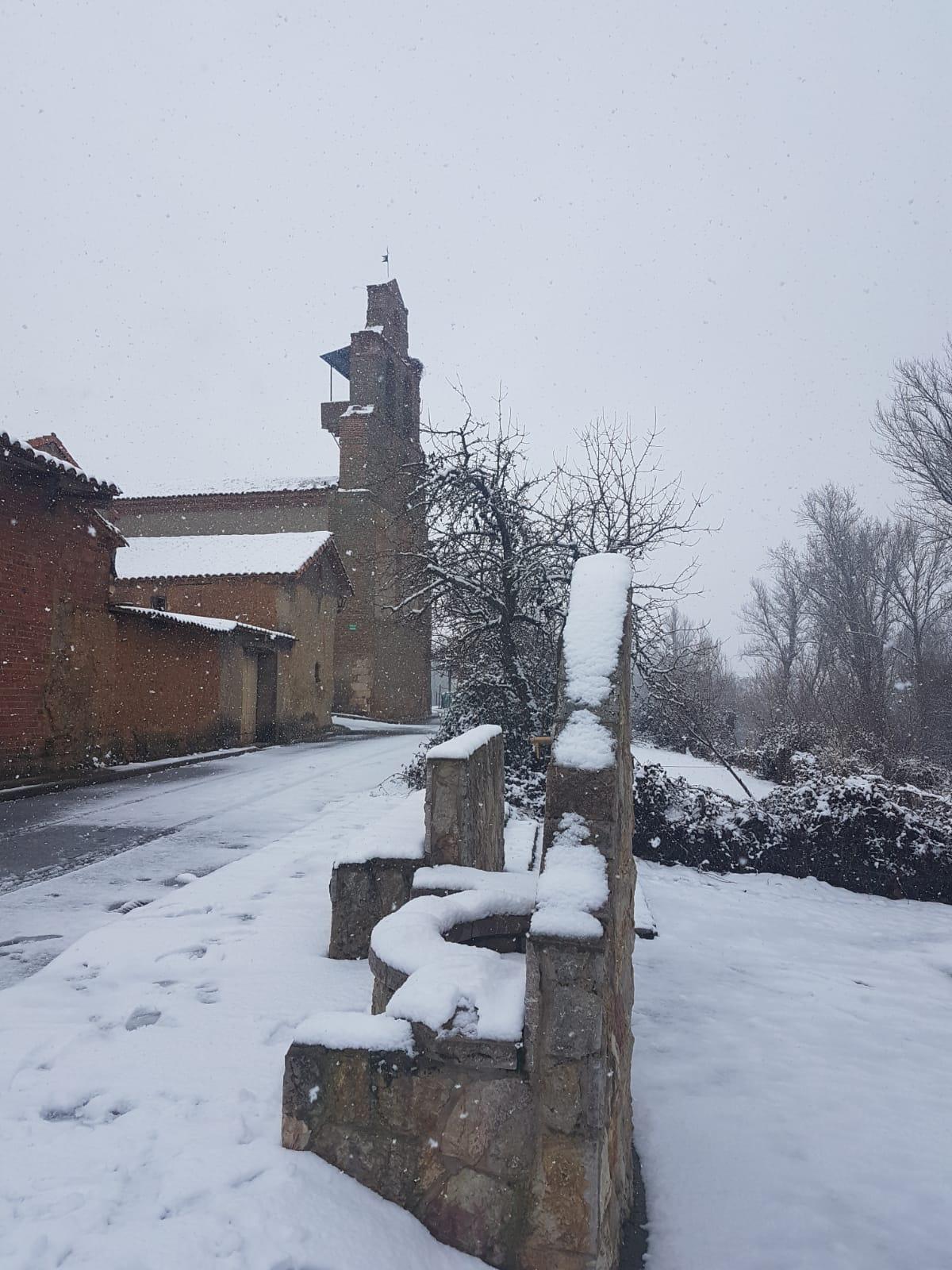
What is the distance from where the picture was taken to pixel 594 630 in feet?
8.43

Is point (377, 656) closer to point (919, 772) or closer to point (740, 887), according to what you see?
point (919, 772)

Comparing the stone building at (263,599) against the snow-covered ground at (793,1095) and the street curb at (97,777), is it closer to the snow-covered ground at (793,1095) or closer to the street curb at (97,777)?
the street curb at (97,777)

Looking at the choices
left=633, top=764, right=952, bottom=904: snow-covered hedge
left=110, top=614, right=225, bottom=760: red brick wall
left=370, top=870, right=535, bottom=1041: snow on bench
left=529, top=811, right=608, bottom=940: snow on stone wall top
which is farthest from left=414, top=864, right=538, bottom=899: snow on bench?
left=110, top=614, right=225, bottom=760: red brick wall

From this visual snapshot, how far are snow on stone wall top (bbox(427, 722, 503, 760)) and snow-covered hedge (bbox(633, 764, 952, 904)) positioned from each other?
124 inches

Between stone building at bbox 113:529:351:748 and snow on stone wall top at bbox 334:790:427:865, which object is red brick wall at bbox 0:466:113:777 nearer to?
stone building at bbox 113:529:351:748

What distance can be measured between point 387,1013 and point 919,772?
12.7 metres

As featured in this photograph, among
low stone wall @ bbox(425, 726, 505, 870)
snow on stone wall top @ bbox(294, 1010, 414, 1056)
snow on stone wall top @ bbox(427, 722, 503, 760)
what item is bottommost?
snow on stone wall top @ bbox(294, 1010, 414, 1056)

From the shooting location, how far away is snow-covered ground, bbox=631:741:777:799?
1089cm

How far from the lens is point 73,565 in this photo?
12.2 metres

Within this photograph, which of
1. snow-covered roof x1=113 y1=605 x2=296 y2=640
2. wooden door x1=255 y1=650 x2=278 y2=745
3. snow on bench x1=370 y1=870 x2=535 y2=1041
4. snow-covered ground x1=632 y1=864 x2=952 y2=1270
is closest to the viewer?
snow on bench x1=370 y1=870 x2=535 y2=1041

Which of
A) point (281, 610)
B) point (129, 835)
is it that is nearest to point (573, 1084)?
point (129, 835)

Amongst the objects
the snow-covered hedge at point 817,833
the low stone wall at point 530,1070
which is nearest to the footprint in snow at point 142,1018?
the low stone wall at point 530,1070

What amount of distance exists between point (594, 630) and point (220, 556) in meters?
22.3

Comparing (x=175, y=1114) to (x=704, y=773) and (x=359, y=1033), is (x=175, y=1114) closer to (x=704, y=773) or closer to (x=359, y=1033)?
(x=359, y=1033)
